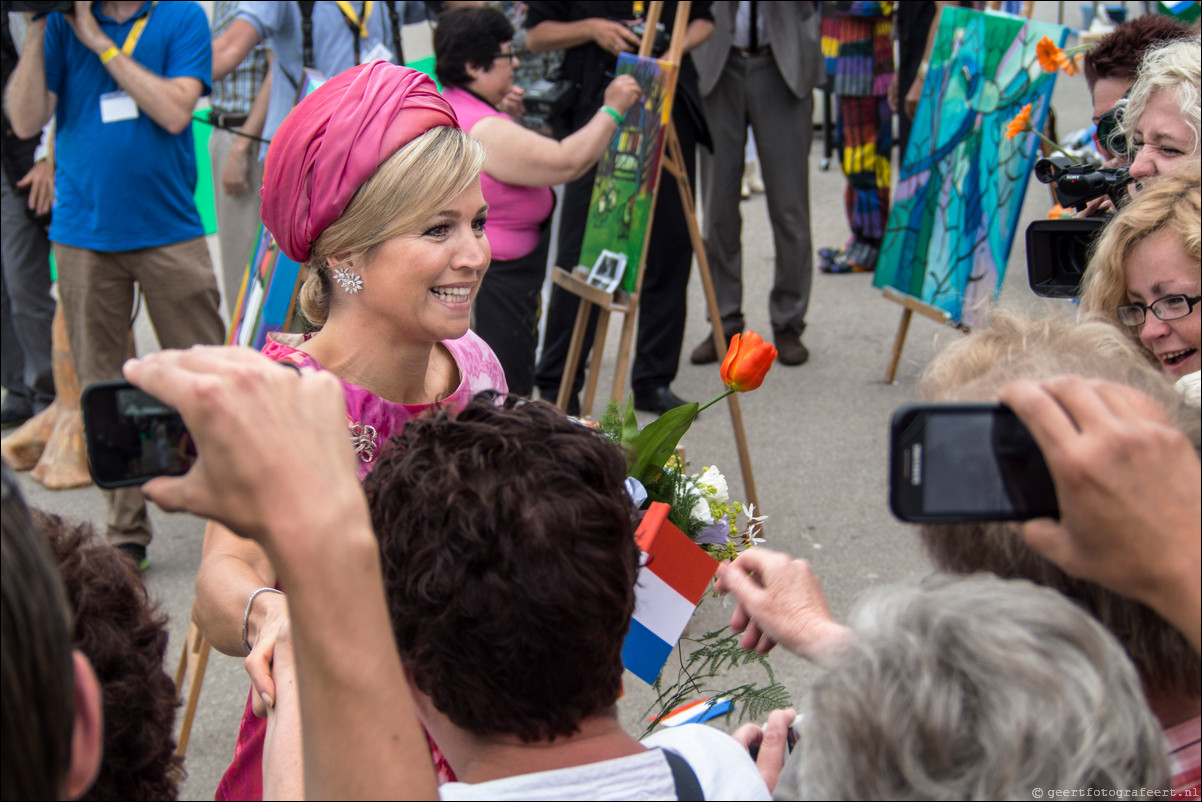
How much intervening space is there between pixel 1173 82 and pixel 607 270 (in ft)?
6.24

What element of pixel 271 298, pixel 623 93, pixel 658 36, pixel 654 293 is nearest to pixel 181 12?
pixel 271 298

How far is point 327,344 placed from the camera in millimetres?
1883

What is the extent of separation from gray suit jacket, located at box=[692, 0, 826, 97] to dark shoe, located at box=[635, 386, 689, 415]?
158cm

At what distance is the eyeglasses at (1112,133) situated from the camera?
2607 mm

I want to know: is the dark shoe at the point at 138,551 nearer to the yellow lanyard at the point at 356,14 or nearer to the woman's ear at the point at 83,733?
the yellow lanyard at the point at 356,14

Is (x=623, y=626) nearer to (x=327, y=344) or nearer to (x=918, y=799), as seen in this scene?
(x=918, y=799)

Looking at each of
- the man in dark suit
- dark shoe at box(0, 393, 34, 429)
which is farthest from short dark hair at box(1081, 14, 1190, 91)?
dark shoe at box(0, 393, 34, 429)

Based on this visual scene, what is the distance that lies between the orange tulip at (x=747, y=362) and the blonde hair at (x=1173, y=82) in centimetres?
105

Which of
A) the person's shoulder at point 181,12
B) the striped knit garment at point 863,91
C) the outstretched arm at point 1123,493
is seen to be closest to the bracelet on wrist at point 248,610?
the outstretched arm at point 1123,493

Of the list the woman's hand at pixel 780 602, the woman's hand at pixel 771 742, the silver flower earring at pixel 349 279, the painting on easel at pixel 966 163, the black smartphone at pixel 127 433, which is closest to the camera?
Answer: the black smartphone at pixel 127 433

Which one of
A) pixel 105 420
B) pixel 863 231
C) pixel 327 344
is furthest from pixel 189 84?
pixel 863 231

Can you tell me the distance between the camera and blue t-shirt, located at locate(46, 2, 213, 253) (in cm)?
364

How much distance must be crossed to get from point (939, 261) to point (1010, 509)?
430 centimetres

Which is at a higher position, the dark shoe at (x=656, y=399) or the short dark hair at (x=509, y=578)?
the short dark hair at (x=509, y=578)
